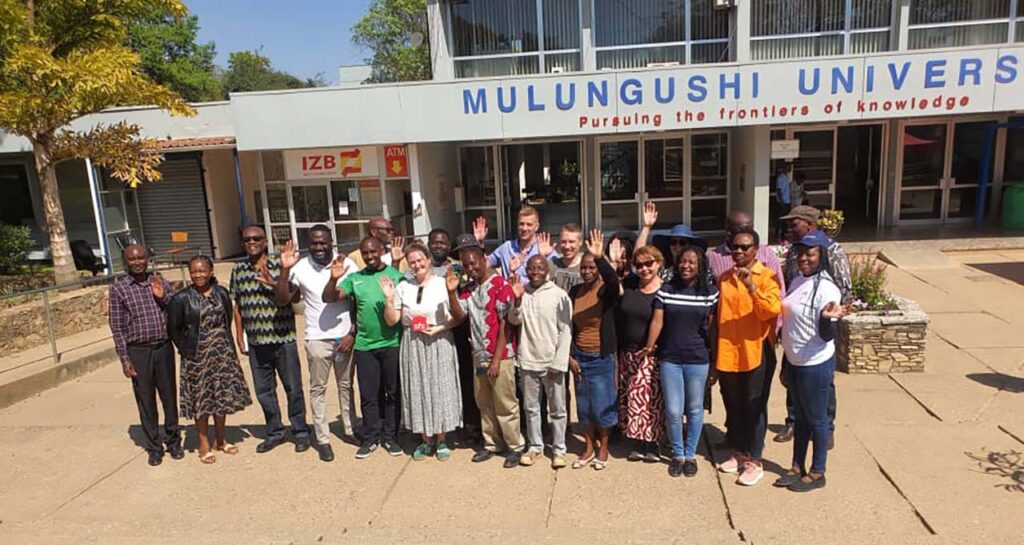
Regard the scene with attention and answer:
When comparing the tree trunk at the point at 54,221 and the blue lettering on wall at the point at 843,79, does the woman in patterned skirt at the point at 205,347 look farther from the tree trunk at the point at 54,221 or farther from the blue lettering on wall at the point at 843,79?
the blue lettering on wall at the point at 843,79

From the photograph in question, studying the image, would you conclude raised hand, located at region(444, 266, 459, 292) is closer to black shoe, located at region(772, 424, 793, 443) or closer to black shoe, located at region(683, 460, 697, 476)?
black shoe, located at region(683, 460, 697, 476)

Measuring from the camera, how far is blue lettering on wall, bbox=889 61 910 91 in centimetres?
1081

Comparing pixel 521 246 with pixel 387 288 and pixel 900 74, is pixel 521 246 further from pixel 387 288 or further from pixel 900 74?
pixel 900 74

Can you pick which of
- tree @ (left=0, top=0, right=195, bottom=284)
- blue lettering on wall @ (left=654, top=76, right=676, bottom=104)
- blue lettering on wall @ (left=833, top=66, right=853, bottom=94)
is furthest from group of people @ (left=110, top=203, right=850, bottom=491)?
blue lettering on wall @ (left=833, top=66, right=853, bottom=94)

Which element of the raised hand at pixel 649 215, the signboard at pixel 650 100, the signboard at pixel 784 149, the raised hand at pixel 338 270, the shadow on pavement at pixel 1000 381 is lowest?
the shadow on pavement at pixel 1000 381

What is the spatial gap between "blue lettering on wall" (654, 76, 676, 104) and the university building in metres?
0.06

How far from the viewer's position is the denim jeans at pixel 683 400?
159 inches

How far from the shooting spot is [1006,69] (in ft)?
35.2

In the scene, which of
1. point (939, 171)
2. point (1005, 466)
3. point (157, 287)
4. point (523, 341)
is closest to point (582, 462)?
point (523, 341)

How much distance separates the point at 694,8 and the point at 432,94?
604 centimetres

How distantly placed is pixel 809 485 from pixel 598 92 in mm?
8811

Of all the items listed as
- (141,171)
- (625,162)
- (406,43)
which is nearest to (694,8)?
(625,162)

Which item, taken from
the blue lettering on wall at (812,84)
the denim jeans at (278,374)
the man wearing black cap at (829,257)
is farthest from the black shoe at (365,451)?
the blue lettering on wall at (812,84)

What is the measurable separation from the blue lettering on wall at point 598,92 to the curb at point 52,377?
27.6 ft
